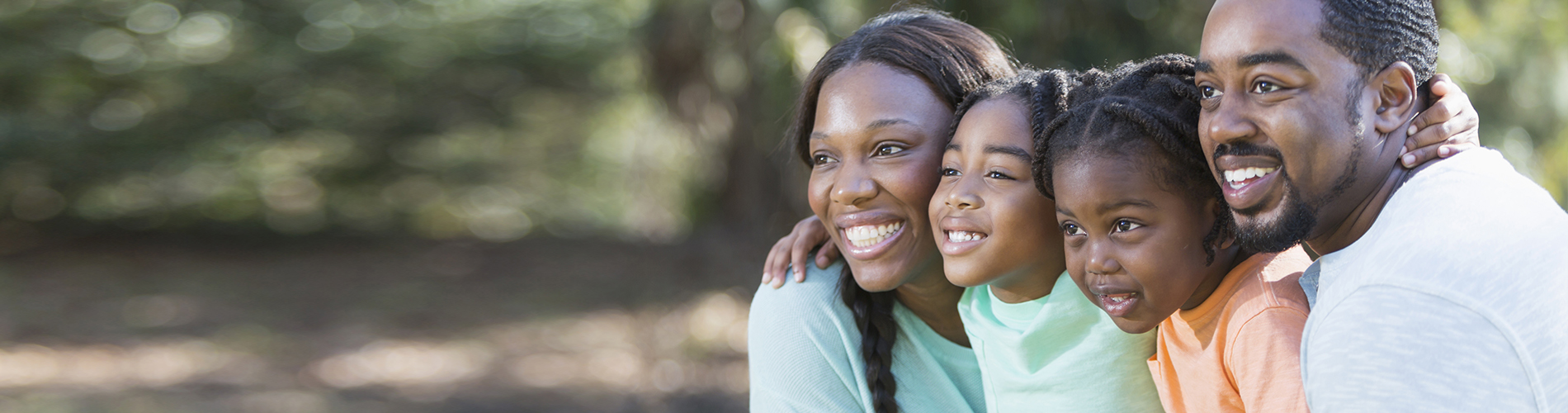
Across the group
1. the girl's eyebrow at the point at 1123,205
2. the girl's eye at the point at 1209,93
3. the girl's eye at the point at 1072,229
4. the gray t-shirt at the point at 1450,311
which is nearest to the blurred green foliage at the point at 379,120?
the girl's eye at the point at 1072,229

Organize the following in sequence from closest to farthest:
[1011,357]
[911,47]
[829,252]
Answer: [1011,357] < [911,47] < [829,252]

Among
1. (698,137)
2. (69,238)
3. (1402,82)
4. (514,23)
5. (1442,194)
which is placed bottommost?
(1442,194)

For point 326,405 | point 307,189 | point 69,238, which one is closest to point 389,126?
point 307,189

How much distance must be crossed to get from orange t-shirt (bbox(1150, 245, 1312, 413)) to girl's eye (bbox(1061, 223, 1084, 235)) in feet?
0.65

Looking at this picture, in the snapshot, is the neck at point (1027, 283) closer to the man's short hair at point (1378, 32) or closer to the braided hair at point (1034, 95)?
the braided hair at point (1034, 95)

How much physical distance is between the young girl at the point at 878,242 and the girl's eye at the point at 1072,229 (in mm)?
398

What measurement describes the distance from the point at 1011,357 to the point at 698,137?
4299mm

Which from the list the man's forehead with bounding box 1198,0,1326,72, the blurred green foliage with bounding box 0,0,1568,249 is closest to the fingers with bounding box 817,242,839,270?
the man's forehead with bounding box 1198,0,1326,72

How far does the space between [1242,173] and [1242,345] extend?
0.24 m

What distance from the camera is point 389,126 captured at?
32.0 feet

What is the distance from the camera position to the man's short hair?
127 centimetres

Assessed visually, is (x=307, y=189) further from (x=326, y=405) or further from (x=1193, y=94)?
(x=1193, y=94)

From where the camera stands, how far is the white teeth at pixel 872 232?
206cm

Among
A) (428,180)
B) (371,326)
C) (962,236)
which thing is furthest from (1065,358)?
(428,180)
